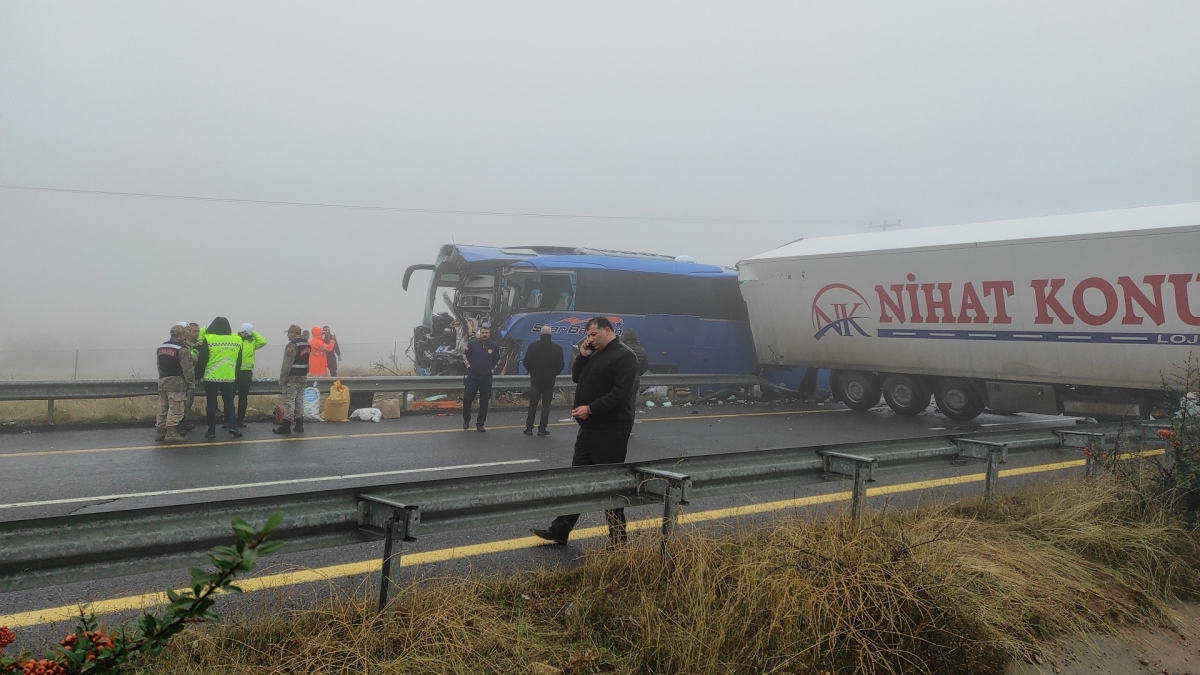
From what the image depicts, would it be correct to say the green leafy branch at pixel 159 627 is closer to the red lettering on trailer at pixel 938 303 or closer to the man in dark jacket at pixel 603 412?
the man in dark jacket at pixel 603 412

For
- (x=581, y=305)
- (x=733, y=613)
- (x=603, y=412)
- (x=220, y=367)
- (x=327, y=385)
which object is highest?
(x=581, y=305)

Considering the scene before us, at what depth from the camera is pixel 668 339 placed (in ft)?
66.2

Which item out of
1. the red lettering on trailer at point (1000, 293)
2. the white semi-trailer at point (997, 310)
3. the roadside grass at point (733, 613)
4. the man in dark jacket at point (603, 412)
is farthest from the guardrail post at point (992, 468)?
the red lettering on trailer at point (1000, 293)

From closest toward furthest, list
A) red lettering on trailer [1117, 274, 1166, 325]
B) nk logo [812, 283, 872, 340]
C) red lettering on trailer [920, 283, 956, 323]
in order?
1. red lettering on trailer [1117, 274, 1166, 325]
2. red lettering on trailer [920, 283, 956, 323]
3. nk logo [812, 283, 872, 340]

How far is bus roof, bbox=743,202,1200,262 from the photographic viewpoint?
1261 centimetres

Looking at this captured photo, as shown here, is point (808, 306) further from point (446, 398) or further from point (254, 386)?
point (254, 386)

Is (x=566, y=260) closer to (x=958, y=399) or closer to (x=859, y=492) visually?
(x=958, y=399)

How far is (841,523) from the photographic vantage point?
16.2 ft

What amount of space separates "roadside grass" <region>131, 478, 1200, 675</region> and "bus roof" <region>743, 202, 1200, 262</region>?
912 cm

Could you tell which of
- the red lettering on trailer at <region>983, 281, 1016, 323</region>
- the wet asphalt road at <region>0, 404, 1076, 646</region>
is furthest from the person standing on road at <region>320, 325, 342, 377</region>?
the red lettering on trailer at <region>983, 281, 1016, 323</region>

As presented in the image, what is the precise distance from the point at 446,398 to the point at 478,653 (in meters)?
13.8

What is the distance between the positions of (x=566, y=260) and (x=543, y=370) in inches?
254

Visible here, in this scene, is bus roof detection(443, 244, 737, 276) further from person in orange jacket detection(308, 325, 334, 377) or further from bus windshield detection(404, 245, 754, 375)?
person in orange jacket detection(308, 325, 334, 377)

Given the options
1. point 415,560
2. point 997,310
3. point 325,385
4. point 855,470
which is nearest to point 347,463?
point 415,560
